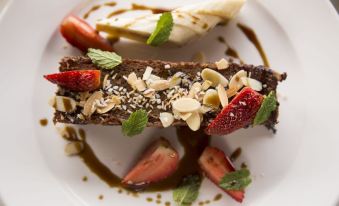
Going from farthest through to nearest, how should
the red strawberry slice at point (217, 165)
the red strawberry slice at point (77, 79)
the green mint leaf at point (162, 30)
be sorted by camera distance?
1. the red strawberry slice at point (217, 165)
2. the green mint leaf at point (162, 30)
3. the red strawberry slice at point (77, 79)

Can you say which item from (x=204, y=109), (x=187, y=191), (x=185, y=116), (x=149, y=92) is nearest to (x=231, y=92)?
(x=204, y=109)

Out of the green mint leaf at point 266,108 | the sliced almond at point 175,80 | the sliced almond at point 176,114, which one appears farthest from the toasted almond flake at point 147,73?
the green mint leaf at point 266,108

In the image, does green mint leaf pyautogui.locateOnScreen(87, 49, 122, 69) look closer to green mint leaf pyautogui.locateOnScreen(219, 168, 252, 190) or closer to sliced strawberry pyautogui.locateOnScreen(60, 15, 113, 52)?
sliced strawberry pyautogui.locateOnScreen(60, 15, 113, 52)

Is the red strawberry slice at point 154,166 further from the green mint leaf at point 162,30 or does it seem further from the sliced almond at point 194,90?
the green mint leaf at point 162,30

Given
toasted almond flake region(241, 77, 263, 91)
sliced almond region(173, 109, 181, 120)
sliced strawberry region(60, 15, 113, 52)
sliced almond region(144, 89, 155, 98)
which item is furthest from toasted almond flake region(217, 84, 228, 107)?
sliced strawberry region(60, 15, 113, 52)
